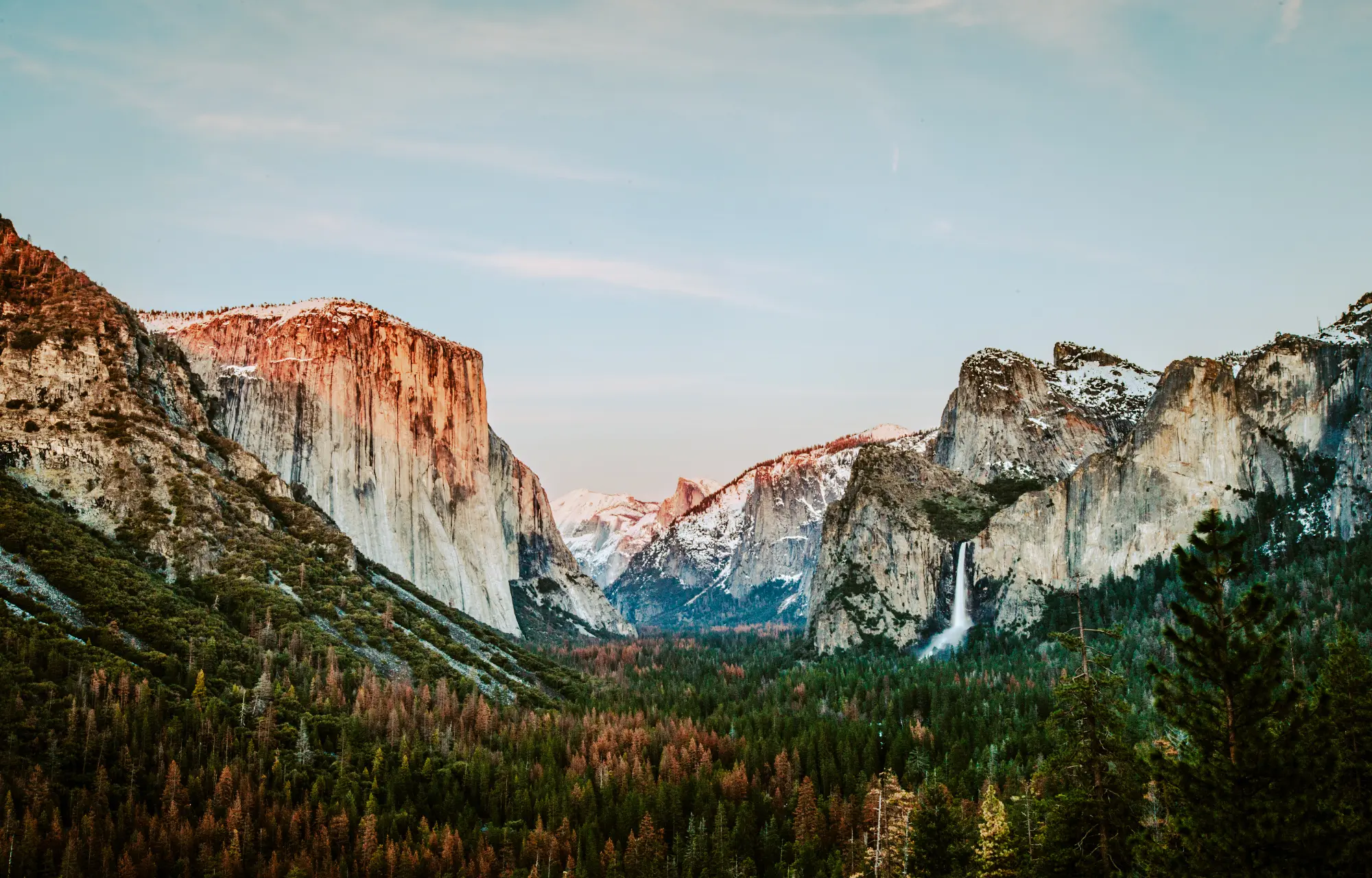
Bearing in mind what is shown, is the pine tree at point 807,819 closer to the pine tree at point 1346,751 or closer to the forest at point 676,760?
the forest at point 676,760

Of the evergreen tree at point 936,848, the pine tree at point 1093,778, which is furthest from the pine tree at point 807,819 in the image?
the pine tree at point 1093,778

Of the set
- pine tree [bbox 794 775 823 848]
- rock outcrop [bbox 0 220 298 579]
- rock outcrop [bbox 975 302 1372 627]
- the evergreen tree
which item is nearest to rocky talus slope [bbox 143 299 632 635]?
rock outcrop [bbox 0 220 298 579]

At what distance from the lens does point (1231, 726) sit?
27812 millimetres

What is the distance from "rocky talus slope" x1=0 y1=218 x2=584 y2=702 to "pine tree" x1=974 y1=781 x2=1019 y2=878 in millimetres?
65875

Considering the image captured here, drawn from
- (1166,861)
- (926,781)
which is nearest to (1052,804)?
(1166,861)

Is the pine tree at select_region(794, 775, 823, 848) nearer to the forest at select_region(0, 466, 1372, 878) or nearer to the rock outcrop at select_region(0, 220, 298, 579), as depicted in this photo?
the forest at select_region(0, 466, 1372, 878)

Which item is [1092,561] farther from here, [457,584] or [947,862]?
[947,862]

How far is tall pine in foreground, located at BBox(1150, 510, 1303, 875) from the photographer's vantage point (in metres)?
26.7

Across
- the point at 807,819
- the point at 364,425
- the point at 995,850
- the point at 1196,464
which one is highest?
the point at 364,425

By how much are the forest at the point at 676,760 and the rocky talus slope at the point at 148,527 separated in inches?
31.6

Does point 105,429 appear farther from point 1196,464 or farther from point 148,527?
point 1196,464

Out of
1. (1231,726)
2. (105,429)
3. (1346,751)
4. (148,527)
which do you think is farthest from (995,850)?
(105,429)

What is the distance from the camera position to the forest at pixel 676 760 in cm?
2806

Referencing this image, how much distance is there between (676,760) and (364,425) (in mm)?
100053
